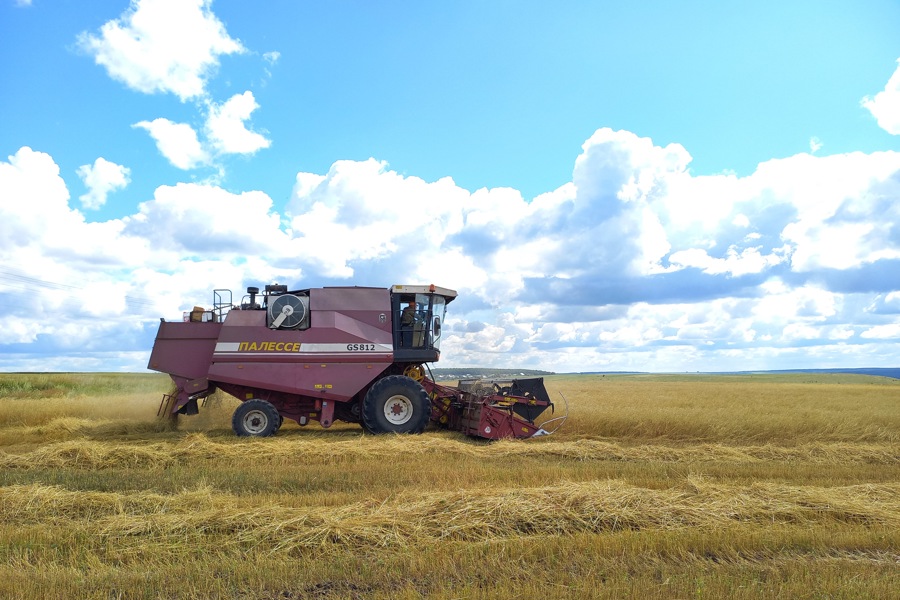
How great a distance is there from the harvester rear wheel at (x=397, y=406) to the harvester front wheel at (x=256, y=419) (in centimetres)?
163

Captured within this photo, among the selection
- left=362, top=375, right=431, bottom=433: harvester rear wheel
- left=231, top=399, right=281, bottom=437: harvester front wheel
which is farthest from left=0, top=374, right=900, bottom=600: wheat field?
left=362, top=375, right=431, bottom=433: harvester rear wheel

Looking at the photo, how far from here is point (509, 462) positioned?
8953 millimetres

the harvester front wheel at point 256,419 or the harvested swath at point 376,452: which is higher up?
the harvester front wheel at point 256,419

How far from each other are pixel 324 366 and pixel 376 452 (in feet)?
9.60

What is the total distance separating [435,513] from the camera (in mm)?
5555

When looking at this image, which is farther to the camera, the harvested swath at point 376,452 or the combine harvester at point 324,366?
the combine harvester at point 324,366

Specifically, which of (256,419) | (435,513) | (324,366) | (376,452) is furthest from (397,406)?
(435,513)

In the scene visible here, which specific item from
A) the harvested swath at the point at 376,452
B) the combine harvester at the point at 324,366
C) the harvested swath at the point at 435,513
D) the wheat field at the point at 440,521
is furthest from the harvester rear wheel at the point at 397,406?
the harvested swath at the point at 435,513

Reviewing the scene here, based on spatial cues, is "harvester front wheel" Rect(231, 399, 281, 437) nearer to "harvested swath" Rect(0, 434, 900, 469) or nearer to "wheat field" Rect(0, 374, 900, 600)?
"harvested swath" Rect(0, 434, 900, 469)

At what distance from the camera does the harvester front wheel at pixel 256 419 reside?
11.6m

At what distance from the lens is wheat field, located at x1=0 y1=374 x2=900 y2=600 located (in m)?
4.15

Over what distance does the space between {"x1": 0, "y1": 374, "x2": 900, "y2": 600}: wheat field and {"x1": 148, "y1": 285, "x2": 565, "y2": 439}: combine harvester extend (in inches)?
65.1

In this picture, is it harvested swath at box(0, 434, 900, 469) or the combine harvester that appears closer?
harvested swath at box(0, 434, 900, 469)

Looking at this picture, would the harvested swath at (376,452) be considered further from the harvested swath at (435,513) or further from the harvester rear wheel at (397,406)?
the harvested swath at (435,513)
